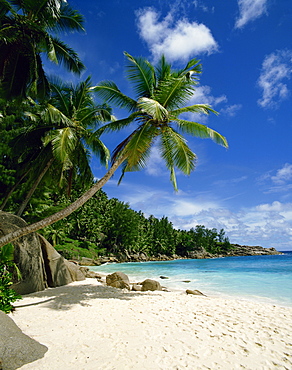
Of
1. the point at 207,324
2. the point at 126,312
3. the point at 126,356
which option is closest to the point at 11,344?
the point at 126,356

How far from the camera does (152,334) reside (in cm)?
450

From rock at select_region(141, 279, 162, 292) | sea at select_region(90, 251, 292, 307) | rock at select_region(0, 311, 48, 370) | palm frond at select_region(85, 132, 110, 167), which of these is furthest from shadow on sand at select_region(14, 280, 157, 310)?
palm frond at select_region(85, 132, 110, 167)

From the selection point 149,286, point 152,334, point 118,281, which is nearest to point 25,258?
point 118,281

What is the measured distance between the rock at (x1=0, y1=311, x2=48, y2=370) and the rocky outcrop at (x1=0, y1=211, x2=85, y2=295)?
4.11 m

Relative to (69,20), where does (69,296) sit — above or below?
below

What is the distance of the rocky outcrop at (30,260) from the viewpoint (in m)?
7.76

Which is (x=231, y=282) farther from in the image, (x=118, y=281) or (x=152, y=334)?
(x=152, y=334)

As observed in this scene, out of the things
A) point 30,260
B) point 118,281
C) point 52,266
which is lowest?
point 118,281

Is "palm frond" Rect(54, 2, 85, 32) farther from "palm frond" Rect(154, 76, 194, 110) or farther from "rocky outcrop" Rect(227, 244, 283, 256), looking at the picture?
→ "rocky outcrop" Rect(227, 244, 283, 256)

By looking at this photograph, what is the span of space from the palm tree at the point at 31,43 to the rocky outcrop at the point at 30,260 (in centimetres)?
585

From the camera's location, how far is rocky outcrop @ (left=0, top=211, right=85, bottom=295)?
25.5ft

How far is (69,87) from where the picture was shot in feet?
43.3

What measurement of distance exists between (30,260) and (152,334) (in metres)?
5.37

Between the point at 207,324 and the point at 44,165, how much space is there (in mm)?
11067
